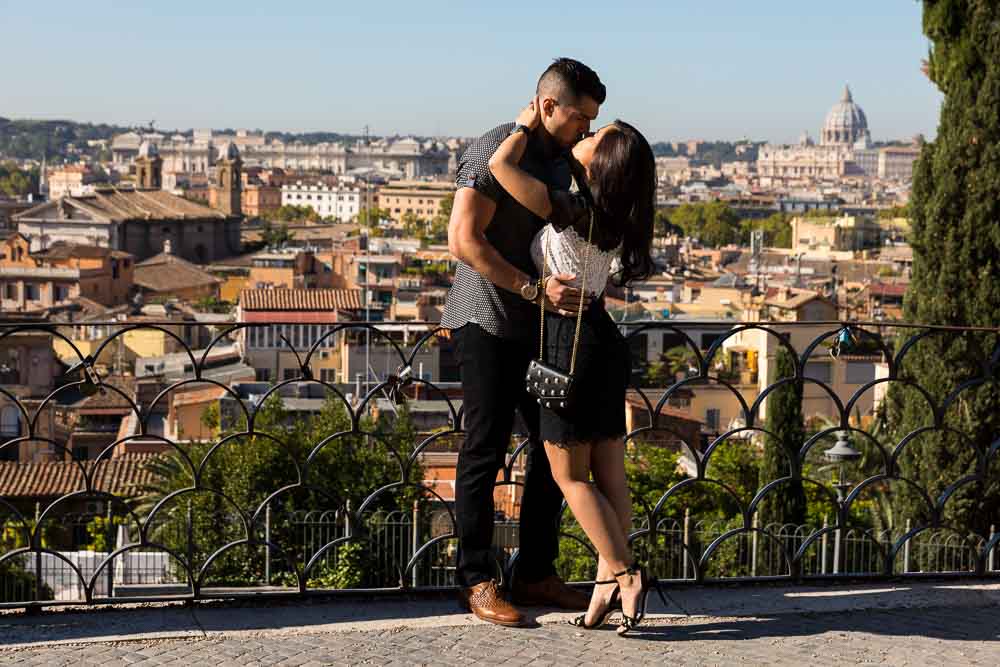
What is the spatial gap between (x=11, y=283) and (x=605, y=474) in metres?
43.0

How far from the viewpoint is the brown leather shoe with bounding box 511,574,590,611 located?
258 centimetres

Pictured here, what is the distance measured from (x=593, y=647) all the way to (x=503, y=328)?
1.64ft

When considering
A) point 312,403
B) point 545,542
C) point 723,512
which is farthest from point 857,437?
point 545,542

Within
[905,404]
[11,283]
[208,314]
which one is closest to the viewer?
[905,404]

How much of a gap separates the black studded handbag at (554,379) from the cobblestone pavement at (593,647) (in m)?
0.37

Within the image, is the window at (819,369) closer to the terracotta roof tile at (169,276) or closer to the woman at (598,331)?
the woman at (598,331)

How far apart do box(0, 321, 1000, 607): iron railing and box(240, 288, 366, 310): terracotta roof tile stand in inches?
421

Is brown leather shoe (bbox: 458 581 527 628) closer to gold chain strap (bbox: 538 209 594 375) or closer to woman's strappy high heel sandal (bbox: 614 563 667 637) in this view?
woman's strappy high heel sandal (bbox: 614 563 667 637)

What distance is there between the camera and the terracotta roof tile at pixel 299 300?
102 feet

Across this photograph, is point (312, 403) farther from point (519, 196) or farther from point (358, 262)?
point (358, 262)

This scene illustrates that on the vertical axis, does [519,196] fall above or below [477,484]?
above

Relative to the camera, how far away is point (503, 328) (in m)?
2.44

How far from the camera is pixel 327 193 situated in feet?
342

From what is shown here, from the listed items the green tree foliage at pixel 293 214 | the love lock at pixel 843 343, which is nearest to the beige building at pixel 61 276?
the love lock at pixel 843 343
